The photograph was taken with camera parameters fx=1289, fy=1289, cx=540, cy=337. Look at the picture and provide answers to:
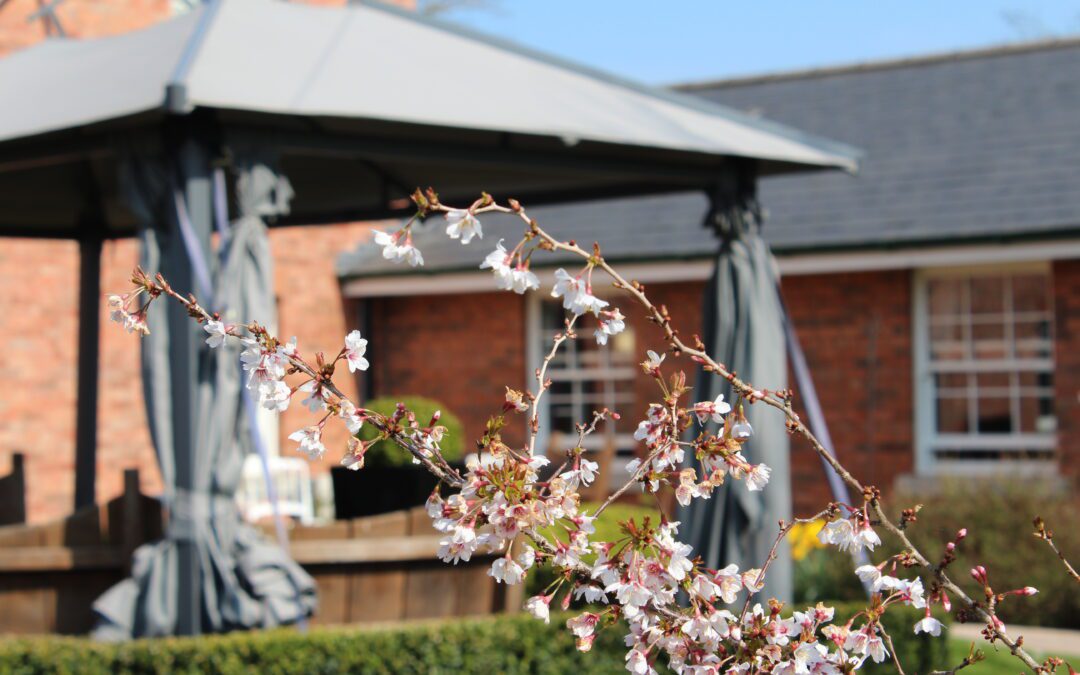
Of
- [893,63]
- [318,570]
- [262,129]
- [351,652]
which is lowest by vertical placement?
[351,652]

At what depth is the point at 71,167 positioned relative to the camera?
8234mm

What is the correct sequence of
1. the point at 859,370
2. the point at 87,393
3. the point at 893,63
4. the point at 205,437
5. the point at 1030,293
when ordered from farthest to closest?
the point at 893,63 < the point at 859,370 < the point at 1030,293 < the point at 87,393 < the point at 205,437

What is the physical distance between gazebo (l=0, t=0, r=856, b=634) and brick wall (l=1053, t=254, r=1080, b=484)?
607 centimetres

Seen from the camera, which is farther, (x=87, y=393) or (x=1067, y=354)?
(x=1067, y=354)

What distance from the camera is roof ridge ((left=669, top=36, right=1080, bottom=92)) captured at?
49.8 ft

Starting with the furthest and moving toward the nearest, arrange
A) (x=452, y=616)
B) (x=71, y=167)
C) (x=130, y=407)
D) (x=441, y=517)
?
(x=130, y=407)
(x=71, y=167)
(x=452, y=616)
(x=441, y=517)

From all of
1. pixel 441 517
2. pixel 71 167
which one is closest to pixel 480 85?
pixel 71 167

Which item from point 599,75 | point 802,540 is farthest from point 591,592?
point 802,540

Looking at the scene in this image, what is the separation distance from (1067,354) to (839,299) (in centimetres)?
214

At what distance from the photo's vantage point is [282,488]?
42.9 feet

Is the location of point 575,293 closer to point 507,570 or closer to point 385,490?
point 507,570

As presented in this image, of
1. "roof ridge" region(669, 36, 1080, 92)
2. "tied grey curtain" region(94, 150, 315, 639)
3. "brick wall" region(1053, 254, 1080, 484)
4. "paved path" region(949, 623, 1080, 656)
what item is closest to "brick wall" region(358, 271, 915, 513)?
"brick wall" region(1053, 254, 1080, 484)

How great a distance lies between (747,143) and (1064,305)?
6.81m

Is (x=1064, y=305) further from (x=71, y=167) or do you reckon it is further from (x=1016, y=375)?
(x=71, y=167)
